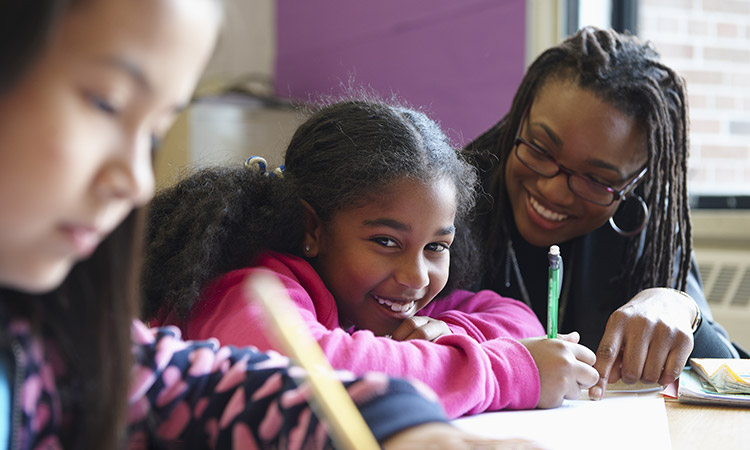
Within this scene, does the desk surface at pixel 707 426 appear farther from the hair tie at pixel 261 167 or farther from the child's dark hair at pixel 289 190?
the hair tie at pixel 261 167

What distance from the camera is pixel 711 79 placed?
226 centimetres

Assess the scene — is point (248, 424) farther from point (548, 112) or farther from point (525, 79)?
point (525, 79)

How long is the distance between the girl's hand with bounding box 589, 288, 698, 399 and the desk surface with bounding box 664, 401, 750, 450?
57 mm

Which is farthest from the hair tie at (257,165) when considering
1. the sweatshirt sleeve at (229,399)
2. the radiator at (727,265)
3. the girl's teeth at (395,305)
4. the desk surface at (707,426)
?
the radiator at (727,265)

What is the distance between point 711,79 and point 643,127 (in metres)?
1.20

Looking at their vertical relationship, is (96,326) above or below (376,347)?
above

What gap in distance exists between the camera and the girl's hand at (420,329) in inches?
35.1

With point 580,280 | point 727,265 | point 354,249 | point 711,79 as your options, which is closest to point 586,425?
point 354,249

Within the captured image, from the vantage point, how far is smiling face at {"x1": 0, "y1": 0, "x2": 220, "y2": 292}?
398 millimetres

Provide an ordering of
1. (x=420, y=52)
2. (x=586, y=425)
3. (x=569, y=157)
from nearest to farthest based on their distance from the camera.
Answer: (x=586, y=425)
(x=569, y=157)
(x=420, y=52)

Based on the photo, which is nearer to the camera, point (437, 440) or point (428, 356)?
point (437, 440)

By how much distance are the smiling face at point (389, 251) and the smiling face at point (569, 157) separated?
310 mm

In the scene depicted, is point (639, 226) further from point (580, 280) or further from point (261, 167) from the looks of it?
point (261, 167)

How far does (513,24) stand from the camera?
7.29 feet
